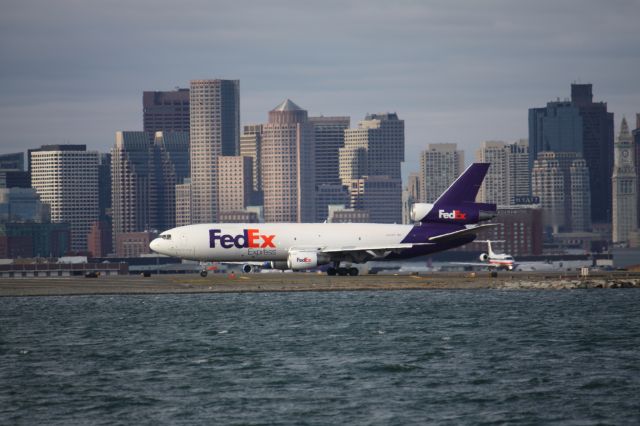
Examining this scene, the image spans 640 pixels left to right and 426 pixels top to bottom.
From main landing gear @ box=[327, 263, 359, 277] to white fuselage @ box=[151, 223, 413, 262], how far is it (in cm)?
254

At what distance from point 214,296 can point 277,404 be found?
171ft

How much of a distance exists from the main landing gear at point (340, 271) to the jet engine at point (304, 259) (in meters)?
4.13

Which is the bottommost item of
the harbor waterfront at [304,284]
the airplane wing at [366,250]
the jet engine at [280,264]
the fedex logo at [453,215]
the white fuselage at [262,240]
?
the harbor waterfront at [304,284]

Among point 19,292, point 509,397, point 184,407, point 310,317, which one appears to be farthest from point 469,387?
point 19,292

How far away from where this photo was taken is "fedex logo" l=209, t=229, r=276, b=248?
11331cm

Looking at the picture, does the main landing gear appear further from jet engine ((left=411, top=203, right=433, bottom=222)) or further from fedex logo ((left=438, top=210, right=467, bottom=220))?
fedex logo ((left=438, top=210, right=467, bottom=220))

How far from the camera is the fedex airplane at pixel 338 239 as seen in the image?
114 meters

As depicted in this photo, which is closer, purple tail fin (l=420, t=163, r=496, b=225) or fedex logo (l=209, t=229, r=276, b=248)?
fedex logo (l=209, t=229, r=276, b=248)

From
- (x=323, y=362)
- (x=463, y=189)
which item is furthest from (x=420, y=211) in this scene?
(x=323, y=362)

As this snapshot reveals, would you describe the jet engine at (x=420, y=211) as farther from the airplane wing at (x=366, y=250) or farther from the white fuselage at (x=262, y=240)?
the airplane wing at (x=366, y=250)

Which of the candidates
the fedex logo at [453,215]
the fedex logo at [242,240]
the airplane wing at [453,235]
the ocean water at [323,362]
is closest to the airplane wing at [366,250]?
the airplane wing at [453,235]

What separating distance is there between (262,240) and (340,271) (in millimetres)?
8402

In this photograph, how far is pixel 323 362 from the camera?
59.2 meters

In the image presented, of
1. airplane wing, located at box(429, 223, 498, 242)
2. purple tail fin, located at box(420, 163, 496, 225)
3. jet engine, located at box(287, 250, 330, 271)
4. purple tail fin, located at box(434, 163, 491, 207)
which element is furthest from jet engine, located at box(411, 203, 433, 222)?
jet engine, located at box(287, 250, 330, 271)
